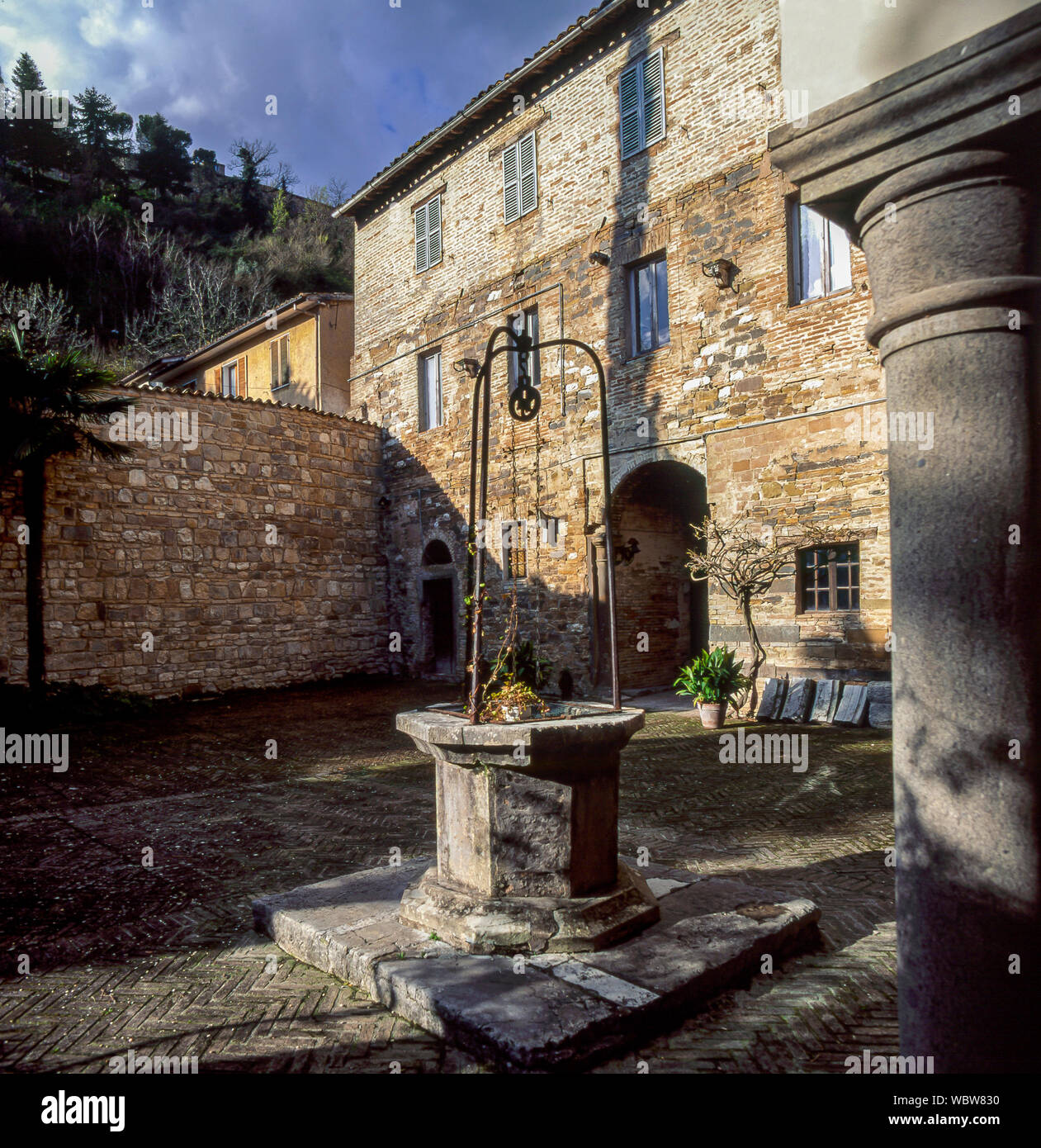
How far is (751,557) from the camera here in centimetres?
1048

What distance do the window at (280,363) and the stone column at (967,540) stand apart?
2025 cm

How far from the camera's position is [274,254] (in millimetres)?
32438

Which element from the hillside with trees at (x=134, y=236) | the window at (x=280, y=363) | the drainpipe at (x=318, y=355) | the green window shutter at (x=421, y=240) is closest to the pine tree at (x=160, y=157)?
the hillside with trees at (x=134, y=236)

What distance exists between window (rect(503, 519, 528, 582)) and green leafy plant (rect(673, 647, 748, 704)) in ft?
15.1

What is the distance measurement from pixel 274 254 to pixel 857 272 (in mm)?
28696

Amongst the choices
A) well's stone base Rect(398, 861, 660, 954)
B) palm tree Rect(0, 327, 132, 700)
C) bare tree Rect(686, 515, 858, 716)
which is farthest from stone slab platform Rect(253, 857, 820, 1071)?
palm tree Rect(0, 327, 132, 700)

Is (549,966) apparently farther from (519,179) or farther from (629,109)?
(519,179)

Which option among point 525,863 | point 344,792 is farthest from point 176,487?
point 525,863

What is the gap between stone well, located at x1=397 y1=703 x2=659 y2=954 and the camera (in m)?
3.38

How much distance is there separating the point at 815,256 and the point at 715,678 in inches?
218

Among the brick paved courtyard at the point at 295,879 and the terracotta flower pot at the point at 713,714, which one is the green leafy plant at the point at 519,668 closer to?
the brick paved courtyard at the point at 295,879

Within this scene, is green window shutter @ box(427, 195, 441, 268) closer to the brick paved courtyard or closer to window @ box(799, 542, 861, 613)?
window @ box(799, 542, 861, 613)

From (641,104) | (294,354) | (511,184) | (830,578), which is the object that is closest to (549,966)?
(830,578)

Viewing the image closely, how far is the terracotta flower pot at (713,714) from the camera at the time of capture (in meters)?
9.77
